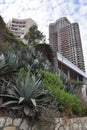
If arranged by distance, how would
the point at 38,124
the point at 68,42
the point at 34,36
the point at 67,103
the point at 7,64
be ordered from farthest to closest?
the point at 68,42 < the point at 34,36 < the point at 7,64 < the point at 67,103 < the point at 38,124

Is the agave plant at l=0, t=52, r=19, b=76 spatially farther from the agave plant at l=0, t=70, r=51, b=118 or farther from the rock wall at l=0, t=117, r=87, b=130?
the rock wall at l=0, t=117, r=87, b=130

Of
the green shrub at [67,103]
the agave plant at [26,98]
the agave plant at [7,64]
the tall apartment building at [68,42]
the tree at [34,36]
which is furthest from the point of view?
the tall apartment building at [68,42]

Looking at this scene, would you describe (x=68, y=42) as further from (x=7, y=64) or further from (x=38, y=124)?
(x=38, y=124)

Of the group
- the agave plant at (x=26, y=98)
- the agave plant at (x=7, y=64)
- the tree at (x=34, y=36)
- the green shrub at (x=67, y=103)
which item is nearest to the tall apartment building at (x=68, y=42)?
the tree at (x=34, y=36)

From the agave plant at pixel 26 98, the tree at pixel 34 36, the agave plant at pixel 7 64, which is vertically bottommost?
the agave plant at pixel 26 98

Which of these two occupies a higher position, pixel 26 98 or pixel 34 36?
pixel 34 36

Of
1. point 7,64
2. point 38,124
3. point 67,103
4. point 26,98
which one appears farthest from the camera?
point 7,64

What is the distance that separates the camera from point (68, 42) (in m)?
34.5

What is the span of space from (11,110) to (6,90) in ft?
2.30

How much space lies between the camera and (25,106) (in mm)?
5094

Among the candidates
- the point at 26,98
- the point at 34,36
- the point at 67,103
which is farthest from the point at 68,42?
the point at 26,98

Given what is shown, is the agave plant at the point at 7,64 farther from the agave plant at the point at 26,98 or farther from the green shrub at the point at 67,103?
the green shrub at the point at 67,103

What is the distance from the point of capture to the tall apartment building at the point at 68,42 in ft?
109

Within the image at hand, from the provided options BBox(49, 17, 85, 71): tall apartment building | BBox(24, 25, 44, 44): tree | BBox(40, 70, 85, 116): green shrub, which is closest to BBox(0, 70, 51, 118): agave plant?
BBox(40, 70, 85, 116): green shrub
